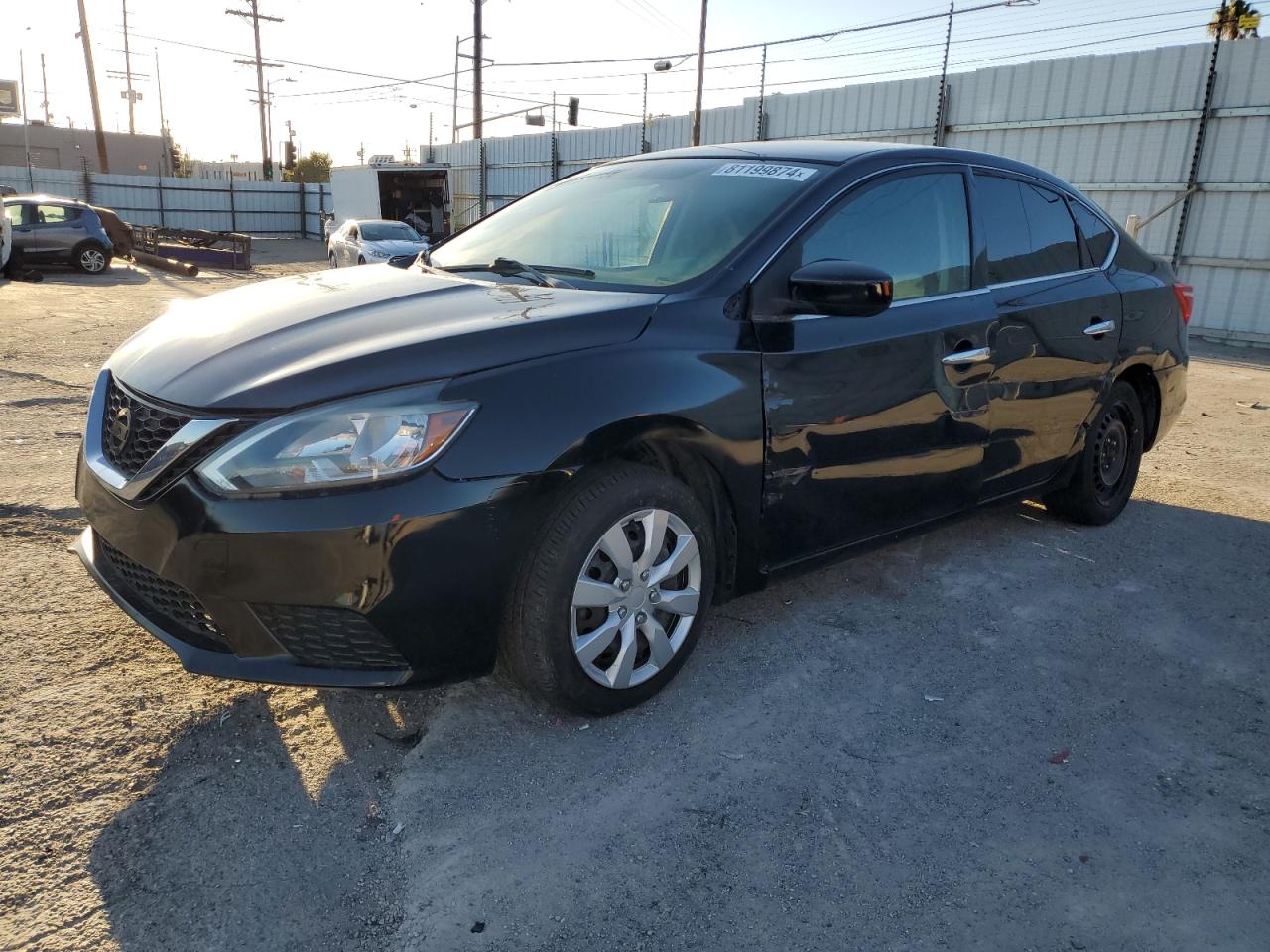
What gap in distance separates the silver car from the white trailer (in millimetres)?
9907

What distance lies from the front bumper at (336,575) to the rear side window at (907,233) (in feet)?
4.66

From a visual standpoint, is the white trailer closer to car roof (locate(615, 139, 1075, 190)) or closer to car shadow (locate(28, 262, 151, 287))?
car shadow (locate(28, 262, 151, 287))

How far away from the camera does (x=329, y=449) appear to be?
7.20 ft

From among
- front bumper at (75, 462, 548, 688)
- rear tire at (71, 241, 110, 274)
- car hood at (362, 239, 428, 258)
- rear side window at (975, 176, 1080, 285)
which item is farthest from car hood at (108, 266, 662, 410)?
rear tire at (71, 241, 110, 274)

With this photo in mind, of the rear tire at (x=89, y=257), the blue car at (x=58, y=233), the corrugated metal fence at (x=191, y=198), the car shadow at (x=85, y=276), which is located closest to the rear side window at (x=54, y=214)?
the blue car at (x=58, y=233)

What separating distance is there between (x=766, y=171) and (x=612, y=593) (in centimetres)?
166

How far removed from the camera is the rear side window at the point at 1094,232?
13.9 ft

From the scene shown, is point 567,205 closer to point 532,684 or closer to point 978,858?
point 532,684

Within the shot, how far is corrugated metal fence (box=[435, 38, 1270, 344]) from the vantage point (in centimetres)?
1291

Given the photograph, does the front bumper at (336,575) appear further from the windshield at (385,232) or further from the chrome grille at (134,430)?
the windshield at (385,232)

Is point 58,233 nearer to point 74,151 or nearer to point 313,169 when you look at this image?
point 74,151

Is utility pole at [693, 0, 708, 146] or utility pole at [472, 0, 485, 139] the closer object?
utility pole at [693, 0, 708, 146]

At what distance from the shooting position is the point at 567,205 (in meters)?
3.68

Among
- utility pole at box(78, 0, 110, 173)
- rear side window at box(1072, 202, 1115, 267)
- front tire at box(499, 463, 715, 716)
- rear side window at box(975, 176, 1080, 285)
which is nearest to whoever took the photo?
front tire at box(499, 463, 715, 716)
